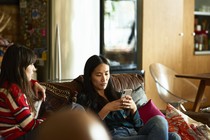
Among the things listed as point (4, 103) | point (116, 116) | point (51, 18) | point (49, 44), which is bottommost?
point (116, 116)

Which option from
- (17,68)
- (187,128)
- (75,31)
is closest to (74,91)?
(17,68)

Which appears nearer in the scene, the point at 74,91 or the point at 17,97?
the point at 17,97

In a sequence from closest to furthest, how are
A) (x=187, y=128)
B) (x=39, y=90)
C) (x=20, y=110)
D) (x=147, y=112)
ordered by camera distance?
(x=20, y=110), (x=39, y=90), (x=187, y=128), (x=147, y=112)

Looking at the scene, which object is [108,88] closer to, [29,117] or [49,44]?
[29,117]

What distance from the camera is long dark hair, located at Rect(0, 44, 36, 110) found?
6.63ft

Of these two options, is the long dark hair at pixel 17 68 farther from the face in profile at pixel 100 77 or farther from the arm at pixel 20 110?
the face in profile at pixel 100 77

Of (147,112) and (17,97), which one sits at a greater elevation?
(17,97)

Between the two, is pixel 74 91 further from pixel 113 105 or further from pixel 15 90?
pixel 15 90

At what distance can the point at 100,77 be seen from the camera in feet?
8.26

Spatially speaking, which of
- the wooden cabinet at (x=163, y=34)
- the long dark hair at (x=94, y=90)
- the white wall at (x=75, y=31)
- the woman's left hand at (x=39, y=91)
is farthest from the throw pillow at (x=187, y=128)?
the wooden cabinet at (x=163, y=34)

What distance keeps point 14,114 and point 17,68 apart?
0.78 ft

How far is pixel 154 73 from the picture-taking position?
173 inches

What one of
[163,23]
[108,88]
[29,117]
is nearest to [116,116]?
[108,88]

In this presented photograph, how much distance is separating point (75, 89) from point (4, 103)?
0.59 m
